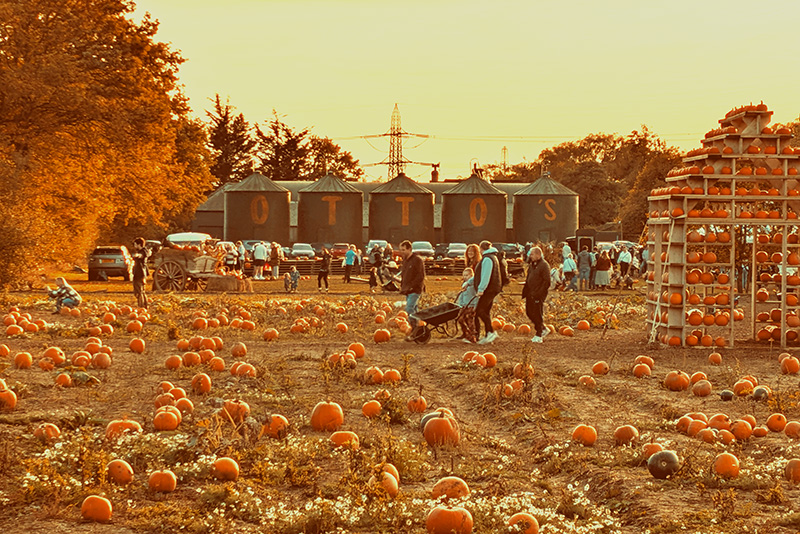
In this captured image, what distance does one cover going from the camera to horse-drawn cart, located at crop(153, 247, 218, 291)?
114 feet

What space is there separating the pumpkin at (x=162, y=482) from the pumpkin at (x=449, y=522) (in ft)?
7.29

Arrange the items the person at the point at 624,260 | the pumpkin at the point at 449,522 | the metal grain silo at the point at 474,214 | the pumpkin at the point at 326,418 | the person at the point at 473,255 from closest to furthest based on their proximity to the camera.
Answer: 1. the pumpkin at the point at 449,522
2. the pumpkin at the point at 326,418
3. the person at the point at 473,255
4. the person at the point at 624,260
5. the metal grain silo at the point at 474,214

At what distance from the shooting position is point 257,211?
8956 cm

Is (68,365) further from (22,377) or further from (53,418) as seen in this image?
(53,418)

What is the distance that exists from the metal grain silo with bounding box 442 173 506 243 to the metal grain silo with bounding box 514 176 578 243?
227cm

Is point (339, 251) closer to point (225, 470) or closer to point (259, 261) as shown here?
point (259, 261)

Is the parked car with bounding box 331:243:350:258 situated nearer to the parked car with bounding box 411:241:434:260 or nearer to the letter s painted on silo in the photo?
the parked car with bounding box 411:241:434:260

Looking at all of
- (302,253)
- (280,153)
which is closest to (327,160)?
(280,153)

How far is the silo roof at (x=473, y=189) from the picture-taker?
3647 inches

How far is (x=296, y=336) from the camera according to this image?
66.1 feet

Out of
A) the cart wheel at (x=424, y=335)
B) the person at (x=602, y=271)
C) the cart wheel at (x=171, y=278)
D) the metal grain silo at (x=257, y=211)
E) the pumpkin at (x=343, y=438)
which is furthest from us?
the metal grain silo at (x=257, y=211)

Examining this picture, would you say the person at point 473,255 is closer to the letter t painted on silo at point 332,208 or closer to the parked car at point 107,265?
the parked car at point 107,265

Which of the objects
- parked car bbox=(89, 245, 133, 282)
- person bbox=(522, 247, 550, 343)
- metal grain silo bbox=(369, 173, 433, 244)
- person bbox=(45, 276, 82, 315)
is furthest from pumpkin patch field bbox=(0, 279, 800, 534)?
metal grain silo bbox=(369, 173, 433, 244)

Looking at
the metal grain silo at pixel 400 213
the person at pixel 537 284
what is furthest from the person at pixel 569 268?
the metal grain silo at pixel 400 213
